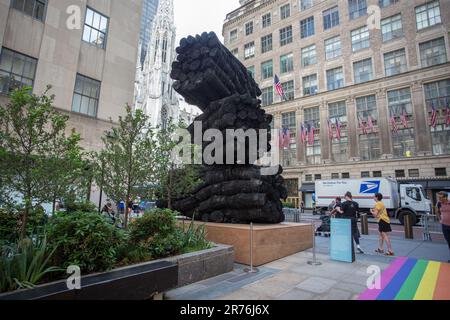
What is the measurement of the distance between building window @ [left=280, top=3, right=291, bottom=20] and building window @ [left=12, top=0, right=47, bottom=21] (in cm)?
3807

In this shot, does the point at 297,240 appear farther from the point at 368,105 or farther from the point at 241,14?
the point at 241,14

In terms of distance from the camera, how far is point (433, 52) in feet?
97.1

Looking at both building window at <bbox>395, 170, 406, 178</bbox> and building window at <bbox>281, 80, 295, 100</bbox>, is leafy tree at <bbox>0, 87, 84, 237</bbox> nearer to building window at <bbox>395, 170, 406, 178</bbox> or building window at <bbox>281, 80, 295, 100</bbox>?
building window at <bbox>395, 170, 406, 178</bbox>

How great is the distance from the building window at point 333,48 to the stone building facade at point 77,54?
92.8 feet


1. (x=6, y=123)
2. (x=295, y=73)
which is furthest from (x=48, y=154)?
(x=295, y=73)

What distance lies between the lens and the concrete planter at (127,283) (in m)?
2.84

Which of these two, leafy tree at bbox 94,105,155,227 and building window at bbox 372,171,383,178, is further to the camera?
building window at bbox 372,171,383,178

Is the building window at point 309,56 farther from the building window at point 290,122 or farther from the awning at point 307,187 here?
the awning at point 307,187

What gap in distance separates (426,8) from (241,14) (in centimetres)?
3007

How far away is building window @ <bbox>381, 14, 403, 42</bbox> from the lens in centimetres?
3212

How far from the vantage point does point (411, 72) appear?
1192 inches

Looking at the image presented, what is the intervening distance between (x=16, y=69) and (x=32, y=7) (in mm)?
4017

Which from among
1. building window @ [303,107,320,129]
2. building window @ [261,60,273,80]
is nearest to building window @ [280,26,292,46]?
building window @ [261,60,273,80]

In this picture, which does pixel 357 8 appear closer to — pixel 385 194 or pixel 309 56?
pixel 309 56
